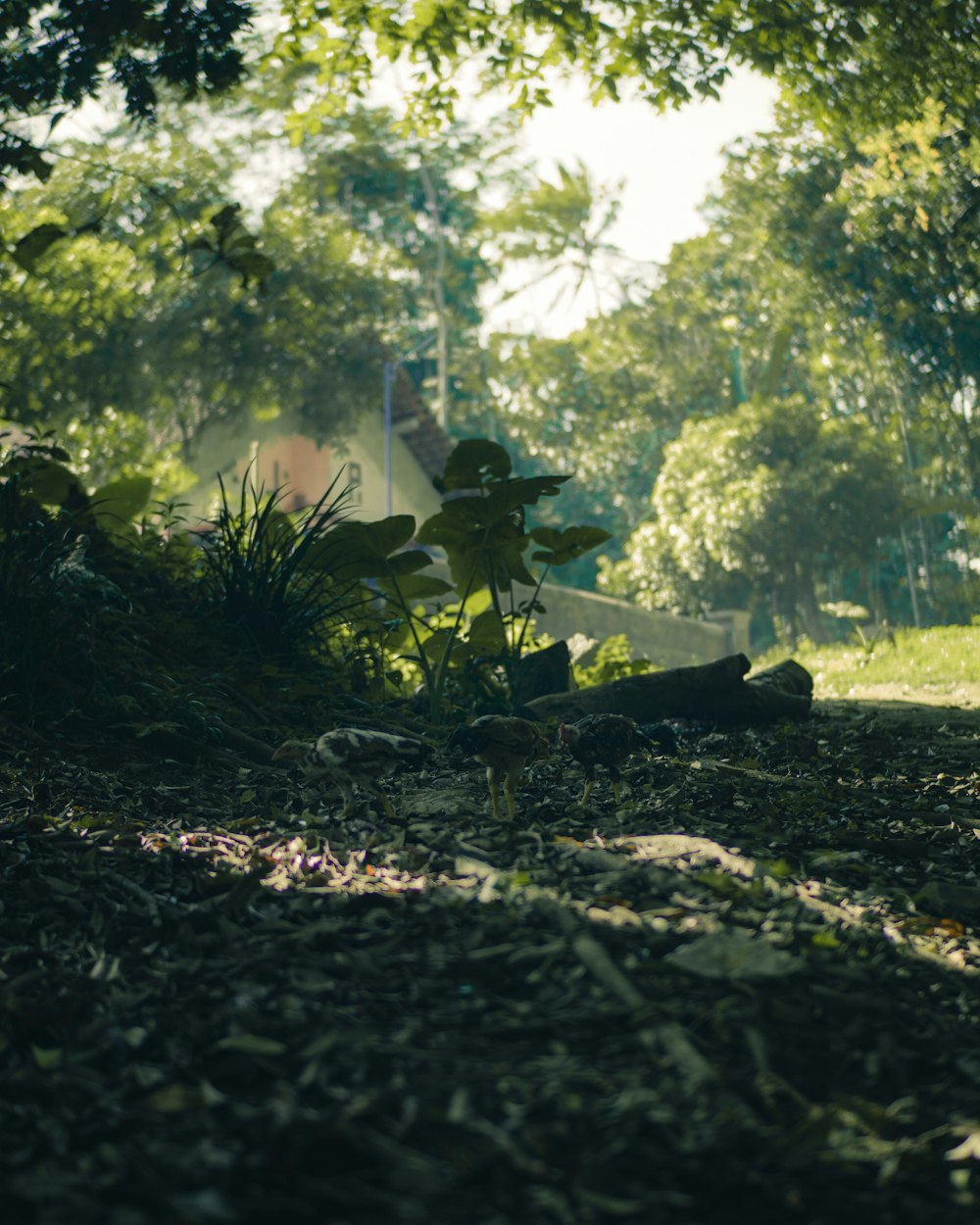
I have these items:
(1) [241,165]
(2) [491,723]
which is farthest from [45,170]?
(1) [241,165]

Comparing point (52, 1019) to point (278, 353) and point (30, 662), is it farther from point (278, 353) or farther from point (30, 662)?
point (278, 353)

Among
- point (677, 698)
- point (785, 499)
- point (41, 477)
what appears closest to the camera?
point (41, 477)

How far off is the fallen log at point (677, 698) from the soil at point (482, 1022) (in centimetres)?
257

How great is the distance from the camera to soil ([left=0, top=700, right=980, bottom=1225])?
1694 mm

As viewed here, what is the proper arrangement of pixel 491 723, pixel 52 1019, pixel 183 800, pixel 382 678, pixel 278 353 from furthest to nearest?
1. pixel 278 353
2. pixel 382 678
3. pixel 183 800
4. pixel 491 723
5. pixel 52 1019

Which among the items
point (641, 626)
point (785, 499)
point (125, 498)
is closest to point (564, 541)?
point (125, 498)

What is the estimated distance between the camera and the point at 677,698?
6504 millimetres

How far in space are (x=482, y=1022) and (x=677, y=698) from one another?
4.50 m

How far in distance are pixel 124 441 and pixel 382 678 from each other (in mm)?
11235

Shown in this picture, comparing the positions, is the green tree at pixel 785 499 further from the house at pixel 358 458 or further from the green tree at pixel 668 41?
→ the green tree at pixel 668 41

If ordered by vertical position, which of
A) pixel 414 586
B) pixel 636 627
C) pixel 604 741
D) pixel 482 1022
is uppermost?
pixel 636 627

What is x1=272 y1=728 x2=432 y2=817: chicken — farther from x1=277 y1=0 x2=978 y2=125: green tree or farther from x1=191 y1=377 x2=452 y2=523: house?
x1=191 y1=377 x2=452 y2=523: house

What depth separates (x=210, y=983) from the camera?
2.36m

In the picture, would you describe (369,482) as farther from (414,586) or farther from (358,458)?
(414,586)
